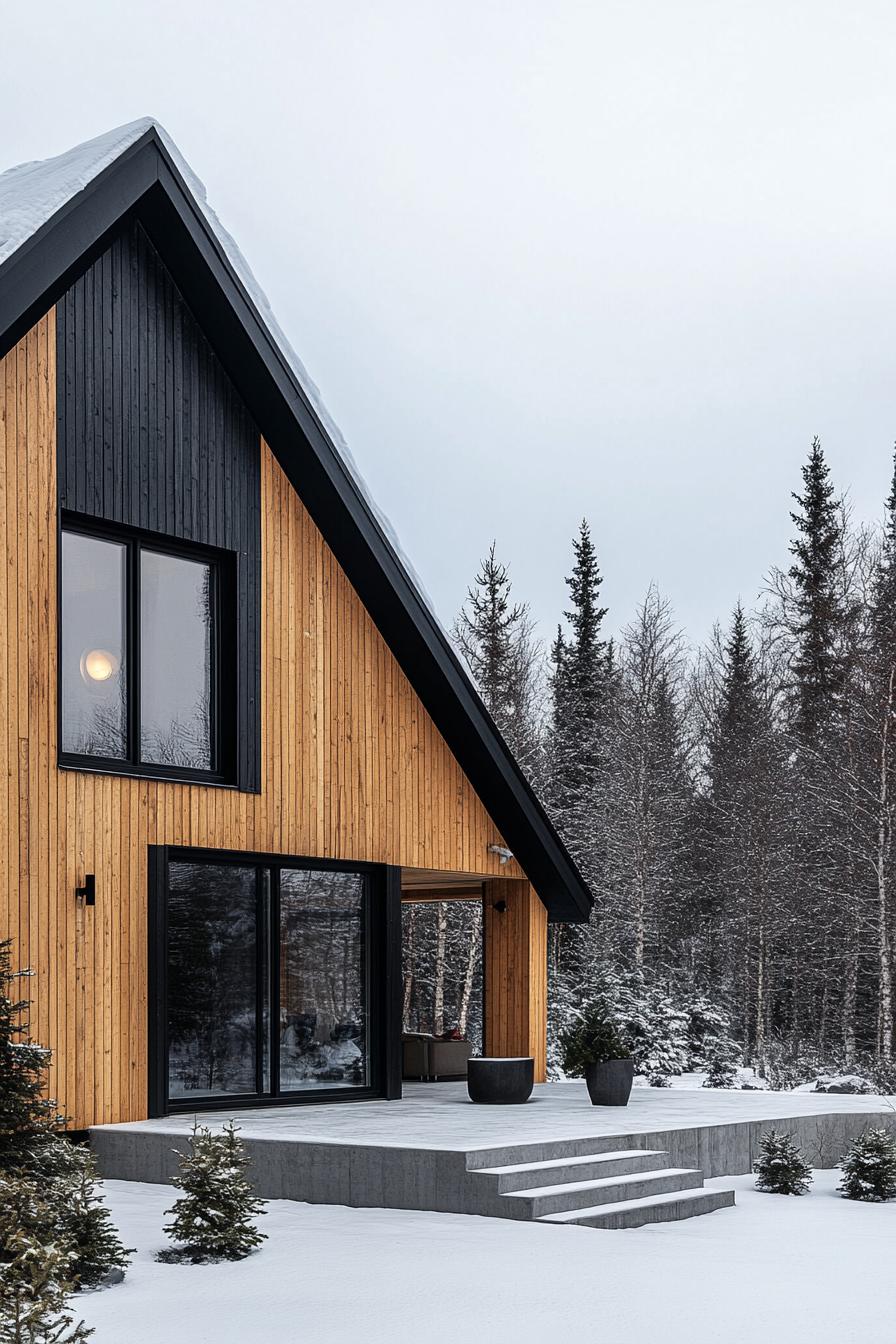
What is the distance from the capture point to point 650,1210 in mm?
8797

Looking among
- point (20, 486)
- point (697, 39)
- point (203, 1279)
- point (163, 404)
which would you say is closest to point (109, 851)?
point (20, 486)

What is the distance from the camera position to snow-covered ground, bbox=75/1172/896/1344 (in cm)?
588

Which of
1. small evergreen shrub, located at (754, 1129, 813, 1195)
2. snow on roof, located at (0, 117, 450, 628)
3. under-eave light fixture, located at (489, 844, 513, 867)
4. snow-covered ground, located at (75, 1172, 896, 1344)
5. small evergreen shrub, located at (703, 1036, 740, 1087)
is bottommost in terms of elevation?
small evergreen shrub, located at (703, 1036, 740, 1087)

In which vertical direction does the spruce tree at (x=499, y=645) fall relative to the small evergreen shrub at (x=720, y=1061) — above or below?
above

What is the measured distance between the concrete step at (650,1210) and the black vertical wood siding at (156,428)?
4721 mm

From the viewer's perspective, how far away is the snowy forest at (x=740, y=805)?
76.0 ft

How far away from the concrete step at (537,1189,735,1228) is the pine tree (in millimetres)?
Result: 1759

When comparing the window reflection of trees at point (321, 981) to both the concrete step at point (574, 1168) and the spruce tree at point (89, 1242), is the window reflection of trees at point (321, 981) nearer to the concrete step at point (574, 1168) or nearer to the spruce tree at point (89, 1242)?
the concrete step at point (574, 1168)

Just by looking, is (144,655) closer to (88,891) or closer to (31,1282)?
(88,891)

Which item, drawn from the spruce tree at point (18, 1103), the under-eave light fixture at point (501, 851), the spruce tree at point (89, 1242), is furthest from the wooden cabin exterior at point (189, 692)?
the spruce tree at point (89, 1242)

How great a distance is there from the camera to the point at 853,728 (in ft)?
79.5

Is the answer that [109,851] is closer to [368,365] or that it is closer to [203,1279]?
[203,1279]

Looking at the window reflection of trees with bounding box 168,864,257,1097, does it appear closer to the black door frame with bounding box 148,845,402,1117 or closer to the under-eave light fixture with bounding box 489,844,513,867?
the black door frame with bounding box 148,845,402,1117

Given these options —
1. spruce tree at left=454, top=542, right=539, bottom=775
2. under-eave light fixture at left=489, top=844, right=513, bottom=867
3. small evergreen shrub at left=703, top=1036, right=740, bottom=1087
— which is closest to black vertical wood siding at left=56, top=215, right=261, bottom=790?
under-eave light fixture at left=489, top=844, right=513, bottom=867
